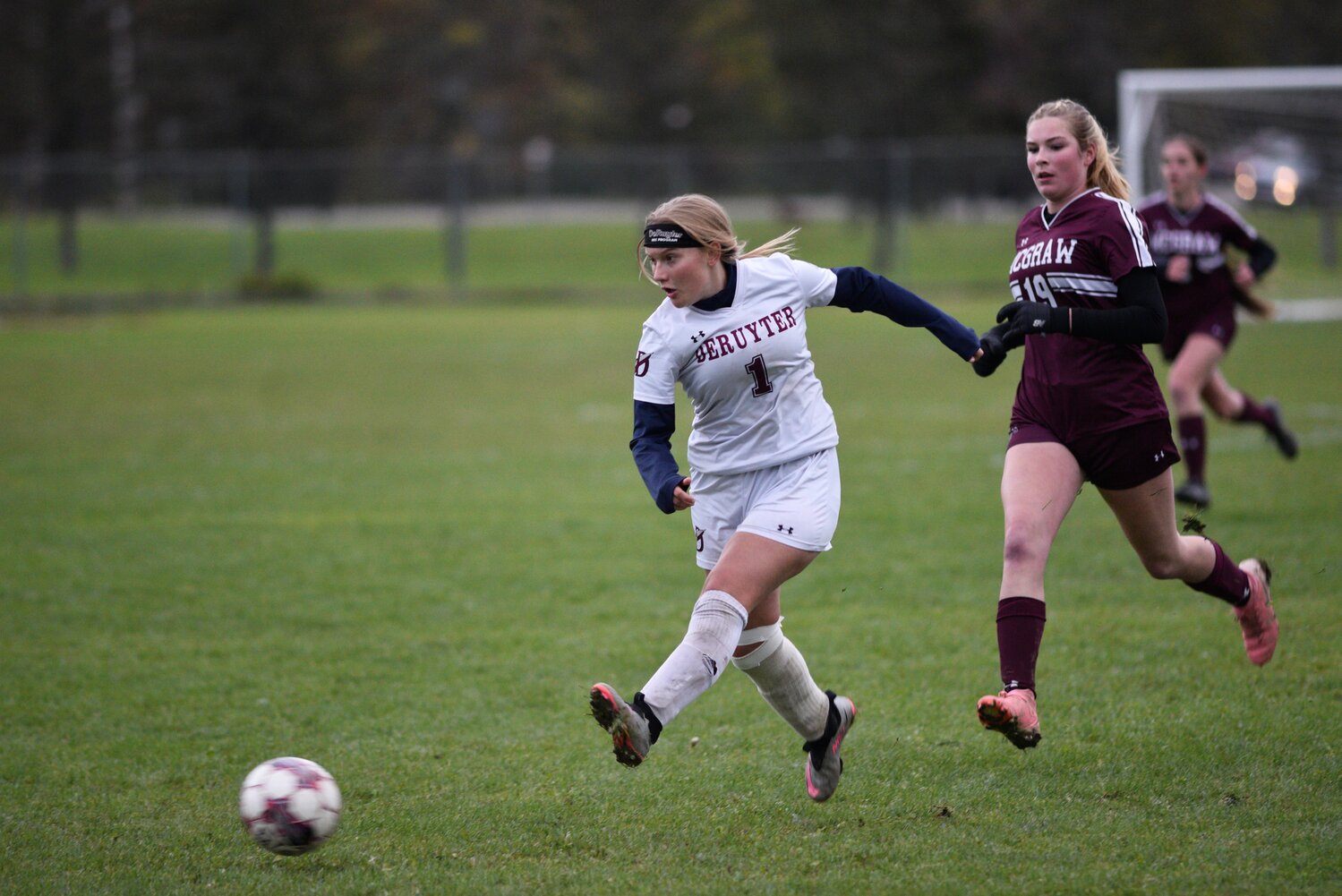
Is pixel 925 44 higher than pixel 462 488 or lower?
higher

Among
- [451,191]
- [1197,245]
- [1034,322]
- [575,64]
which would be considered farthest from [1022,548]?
[575,64]

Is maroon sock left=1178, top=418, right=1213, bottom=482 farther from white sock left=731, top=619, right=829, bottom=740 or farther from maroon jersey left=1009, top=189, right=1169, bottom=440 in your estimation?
white sock left=731, top=619, right=829, bottom=740

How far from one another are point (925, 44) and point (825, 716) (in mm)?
40936

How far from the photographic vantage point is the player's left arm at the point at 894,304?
15.4 feet

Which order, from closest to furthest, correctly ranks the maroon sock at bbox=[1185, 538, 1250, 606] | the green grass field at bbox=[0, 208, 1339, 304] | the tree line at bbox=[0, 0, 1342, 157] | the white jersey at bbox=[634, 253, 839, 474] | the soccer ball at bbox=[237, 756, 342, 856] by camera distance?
the soccer ball at bbox=[237, 756, 342, 856] → the white jersey at bbox=[634, 253, 839, 474] → the maroon sock at bbox=[1185, 538, 1250, 606] → the green grass field at bbox=[0, 208, 1339, 304] → the tree line at bbox=[0, 0, 1342, 157]

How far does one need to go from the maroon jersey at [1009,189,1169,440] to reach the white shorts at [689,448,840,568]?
812 mm

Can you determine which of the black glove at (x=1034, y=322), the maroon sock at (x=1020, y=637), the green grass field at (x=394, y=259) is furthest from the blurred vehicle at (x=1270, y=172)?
the maroon sock at (x=1020, y=637)

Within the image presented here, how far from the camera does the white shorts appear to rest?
4371 mm

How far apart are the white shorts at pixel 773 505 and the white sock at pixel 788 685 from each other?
35 centimetres

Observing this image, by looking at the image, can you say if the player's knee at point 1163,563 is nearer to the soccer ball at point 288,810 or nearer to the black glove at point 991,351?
the black glove at point 991,351

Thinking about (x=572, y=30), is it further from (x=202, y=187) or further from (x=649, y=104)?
(x=202, y=187)

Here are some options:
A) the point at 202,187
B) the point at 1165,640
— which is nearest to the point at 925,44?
the point at 202,187

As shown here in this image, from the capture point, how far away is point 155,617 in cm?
724

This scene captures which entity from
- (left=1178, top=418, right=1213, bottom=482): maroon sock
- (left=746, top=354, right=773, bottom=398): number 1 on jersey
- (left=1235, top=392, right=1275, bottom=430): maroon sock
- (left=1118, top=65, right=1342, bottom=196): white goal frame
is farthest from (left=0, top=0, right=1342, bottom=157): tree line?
(left=746, top=354, right=773, bottom=398): number 1 on jersey
